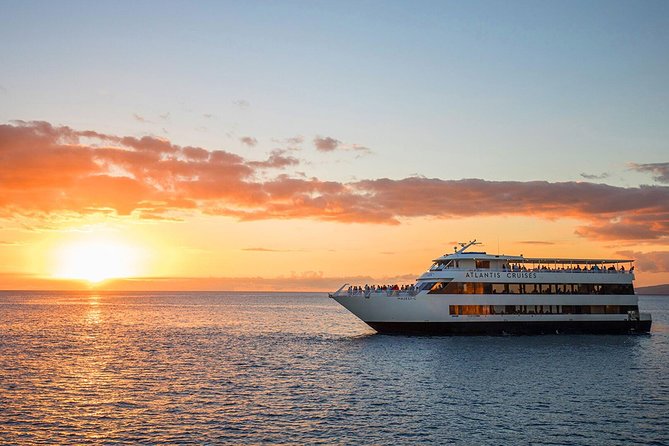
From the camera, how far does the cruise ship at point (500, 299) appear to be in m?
68.9

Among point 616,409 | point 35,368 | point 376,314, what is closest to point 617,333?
point 376,314

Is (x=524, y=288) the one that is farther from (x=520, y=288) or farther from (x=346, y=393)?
(x=346, y=393)

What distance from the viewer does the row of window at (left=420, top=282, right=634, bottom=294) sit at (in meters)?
69.2

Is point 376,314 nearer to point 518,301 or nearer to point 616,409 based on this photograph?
point 518,301

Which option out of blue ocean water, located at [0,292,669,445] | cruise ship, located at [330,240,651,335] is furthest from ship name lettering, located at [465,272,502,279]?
blue ocean water, located at [0,292,669,445]

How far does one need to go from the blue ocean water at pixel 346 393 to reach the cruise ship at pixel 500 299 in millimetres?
2296

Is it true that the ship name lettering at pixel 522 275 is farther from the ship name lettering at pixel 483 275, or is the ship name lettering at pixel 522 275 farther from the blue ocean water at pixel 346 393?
the blue ocean water at pixel 346 393

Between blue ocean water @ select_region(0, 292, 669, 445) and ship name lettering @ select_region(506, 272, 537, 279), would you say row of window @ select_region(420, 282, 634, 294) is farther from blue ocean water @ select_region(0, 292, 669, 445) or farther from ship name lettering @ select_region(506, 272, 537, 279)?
blue ocean water @ select_region(0, 292, 669, 445)

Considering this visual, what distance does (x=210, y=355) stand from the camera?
6134 cm

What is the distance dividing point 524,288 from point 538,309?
307cm

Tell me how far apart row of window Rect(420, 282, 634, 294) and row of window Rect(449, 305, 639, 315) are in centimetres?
166

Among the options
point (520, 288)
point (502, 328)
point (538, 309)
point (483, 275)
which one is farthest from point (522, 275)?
point (502, 328)

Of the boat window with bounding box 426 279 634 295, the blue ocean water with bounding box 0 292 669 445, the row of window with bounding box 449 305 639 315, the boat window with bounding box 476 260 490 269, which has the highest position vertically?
the boat window with bounding box 476 260 490 269

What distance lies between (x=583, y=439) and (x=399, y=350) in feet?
102
